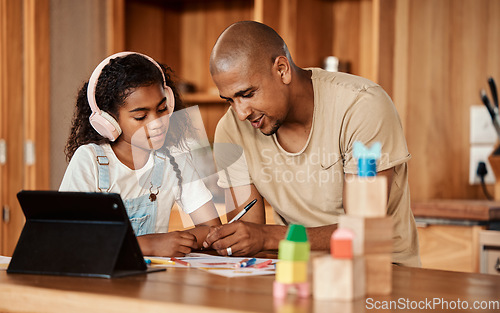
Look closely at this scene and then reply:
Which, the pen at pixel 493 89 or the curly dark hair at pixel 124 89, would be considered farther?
the pen at pixel 493 89

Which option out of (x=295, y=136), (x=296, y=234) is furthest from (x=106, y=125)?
(x=296, y=234)

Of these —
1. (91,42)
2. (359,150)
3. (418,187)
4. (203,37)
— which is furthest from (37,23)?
(359,150)

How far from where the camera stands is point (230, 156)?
185 centimetres

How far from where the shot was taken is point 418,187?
8.72ft

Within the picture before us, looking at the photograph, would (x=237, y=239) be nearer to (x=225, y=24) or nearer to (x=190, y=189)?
(x=190, y=189)

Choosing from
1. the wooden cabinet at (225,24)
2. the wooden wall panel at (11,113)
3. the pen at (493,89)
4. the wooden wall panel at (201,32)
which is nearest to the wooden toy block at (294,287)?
the wooden cabinet at (225,24)

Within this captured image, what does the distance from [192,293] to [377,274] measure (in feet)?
0.94

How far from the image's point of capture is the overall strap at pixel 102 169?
63.7 inches

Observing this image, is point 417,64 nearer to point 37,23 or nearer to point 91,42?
point 91,42

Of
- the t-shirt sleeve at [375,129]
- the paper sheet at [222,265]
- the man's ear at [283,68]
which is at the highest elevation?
the man's ear at [283,68]

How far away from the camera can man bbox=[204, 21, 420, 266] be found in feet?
5.33

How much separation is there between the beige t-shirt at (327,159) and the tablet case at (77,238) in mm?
650

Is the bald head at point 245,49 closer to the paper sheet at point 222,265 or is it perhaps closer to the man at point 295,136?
the man at point 295,136

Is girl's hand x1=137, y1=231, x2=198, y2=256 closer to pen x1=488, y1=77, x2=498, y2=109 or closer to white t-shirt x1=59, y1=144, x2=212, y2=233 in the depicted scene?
white t-shirt x1=59, y1=144, x2=212, y2=233
